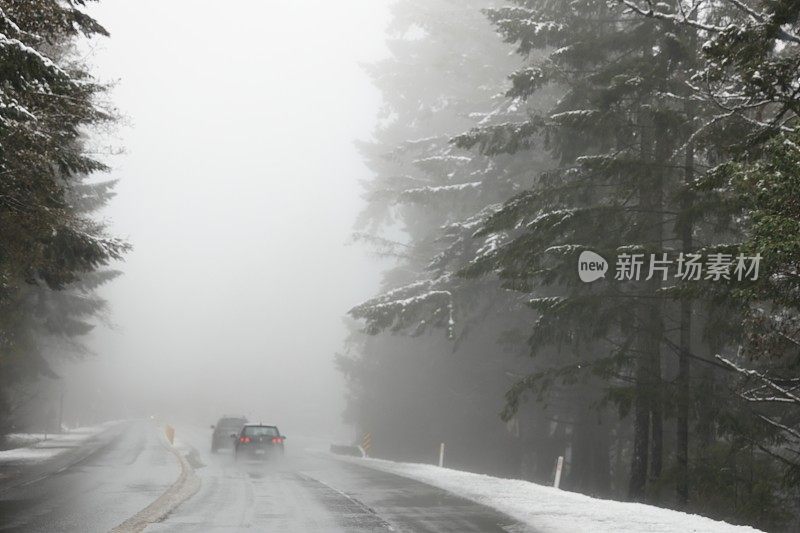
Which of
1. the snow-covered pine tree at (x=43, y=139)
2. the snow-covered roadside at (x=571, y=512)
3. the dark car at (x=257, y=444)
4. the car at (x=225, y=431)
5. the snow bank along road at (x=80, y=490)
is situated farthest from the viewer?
the car at (x=225, y=431)

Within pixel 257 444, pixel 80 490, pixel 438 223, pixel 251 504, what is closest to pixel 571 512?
pixel 251 504

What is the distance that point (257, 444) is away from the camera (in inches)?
1099

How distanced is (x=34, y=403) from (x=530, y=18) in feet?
134

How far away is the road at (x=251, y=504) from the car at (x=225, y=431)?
1312 cm

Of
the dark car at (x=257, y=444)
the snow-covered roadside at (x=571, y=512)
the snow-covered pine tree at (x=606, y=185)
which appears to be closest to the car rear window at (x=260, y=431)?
the dark car at (x=257, y=444)

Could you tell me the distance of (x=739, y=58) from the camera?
9.46m

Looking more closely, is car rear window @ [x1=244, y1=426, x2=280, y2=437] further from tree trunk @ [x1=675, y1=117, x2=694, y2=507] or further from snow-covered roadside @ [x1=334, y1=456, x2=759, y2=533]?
tree trunk @ [x1=675, y1=117, x2=694, y2=507]

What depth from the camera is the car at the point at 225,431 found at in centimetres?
3650

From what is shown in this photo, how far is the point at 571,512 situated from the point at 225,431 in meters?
26.3

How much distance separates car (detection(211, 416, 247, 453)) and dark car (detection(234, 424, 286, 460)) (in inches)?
336

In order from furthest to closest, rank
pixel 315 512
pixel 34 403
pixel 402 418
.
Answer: pixel 34 403 → pixel 402 418 → pixel 315 512

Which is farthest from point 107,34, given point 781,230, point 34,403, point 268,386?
point 268,386

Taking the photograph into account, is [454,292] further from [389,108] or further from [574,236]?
[389,108]

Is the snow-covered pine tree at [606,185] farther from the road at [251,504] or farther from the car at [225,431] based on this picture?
the car at [225,431]
